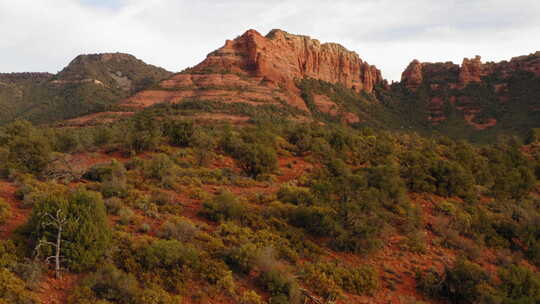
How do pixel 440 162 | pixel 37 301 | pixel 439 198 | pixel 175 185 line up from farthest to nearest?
pixel 440 162 < pixel 439 198 < pixel 175 185 < pixel 37 301

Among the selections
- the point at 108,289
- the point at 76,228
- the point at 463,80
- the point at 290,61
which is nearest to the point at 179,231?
the point at 76,228

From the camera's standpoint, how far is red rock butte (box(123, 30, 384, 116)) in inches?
2808

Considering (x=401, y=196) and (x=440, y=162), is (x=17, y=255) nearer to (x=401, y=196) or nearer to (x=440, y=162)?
(x=401, y=196)

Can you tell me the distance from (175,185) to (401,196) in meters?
9.42

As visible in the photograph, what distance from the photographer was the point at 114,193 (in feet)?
39.3

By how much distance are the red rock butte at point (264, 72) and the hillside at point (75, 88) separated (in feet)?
50.9

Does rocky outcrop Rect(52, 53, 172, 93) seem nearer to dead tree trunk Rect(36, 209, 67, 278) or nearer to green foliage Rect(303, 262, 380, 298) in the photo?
dead tree trunk Rect(36, 209, 67, 278)

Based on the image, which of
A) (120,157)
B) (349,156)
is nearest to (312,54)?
(349,156)

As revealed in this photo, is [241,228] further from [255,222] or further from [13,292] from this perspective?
Answer: [13,292]

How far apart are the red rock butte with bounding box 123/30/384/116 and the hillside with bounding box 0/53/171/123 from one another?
1551 cm

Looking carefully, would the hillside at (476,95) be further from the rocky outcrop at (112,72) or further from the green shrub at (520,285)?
the rocky outcrop at (112,72)

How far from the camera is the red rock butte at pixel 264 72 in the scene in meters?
71.3

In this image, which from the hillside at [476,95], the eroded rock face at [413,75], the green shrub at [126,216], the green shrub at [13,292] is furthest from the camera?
the eroded rock face at [413,75]

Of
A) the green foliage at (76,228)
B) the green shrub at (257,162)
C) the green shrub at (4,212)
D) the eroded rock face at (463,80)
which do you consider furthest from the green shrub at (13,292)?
the eroded rock face at (463,80)
